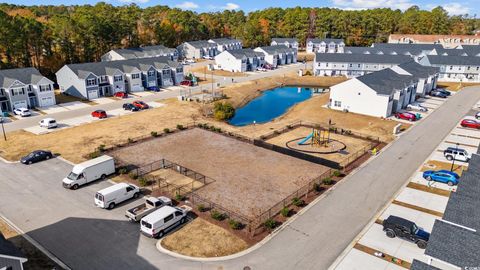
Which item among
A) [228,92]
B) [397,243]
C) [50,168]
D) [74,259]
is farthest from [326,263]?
[228,92]

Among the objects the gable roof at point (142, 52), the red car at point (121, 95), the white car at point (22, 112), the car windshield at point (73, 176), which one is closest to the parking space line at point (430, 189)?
the car windshield at point (73, 176)

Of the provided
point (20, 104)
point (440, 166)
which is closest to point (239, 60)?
point (20, 104)

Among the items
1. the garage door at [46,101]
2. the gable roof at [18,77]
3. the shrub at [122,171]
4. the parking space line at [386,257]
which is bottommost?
the parking space line at [386,257]

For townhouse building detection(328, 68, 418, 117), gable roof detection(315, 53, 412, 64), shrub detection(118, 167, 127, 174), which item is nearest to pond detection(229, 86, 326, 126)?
townhouse building detection(328, 68, 418, 117)

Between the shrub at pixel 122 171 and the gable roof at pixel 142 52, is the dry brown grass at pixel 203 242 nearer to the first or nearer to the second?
the shrub at pixel 122 171

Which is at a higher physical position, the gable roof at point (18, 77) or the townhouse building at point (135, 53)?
the townhouse building at point (135, 53)

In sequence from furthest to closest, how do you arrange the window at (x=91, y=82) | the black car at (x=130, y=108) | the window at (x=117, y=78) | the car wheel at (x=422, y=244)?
A: the window at (x=117, y=78), the window at (x=91, y=82), the black car at (x=130, y=108), the car wheel at (x=422, y=244)
